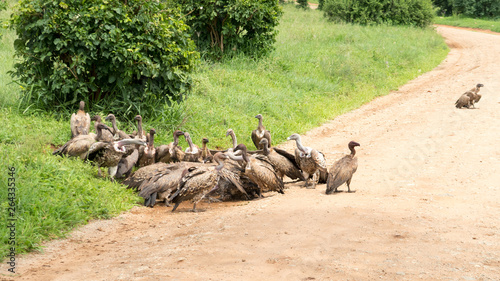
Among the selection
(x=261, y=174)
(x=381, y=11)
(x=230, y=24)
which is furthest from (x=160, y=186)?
(x=381, y=11)

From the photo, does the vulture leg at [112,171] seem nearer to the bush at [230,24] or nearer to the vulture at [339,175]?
the vulture at [339,175]

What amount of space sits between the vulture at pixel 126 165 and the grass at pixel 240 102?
1.39ft

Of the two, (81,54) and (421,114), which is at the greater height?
(81,54)

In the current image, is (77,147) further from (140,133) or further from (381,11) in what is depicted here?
(381,11)

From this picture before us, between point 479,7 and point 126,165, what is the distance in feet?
123

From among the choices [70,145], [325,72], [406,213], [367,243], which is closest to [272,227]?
[367,243]

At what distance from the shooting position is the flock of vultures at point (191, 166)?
7.62m

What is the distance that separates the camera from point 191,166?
801 cm

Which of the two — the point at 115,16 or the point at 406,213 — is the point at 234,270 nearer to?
the point at 406,213

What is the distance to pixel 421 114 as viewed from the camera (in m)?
13.6

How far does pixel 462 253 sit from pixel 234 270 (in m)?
2.21

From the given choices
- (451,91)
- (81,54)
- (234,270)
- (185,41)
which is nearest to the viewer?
(234,270)

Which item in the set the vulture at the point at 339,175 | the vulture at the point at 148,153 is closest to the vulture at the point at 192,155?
the vulture at the point at 148,153

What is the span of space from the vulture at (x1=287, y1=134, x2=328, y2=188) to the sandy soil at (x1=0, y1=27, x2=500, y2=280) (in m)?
0.19
